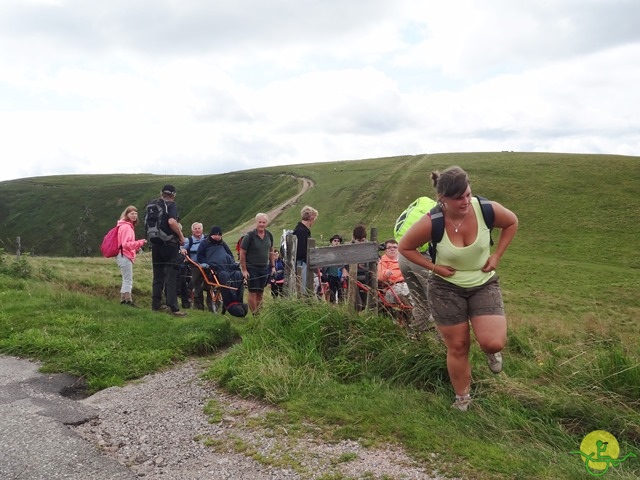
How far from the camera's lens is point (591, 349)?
727 cm

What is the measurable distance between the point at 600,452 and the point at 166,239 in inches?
331

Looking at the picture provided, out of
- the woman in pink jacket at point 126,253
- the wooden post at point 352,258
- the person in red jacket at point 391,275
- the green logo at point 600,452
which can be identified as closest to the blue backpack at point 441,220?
the green logo at point 600,452

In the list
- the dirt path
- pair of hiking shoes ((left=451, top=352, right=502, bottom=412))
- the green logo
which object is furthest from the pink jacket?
the dirt path

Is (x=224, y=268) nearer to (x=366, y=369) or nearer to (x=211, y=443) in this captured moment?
(x=366, y=369)

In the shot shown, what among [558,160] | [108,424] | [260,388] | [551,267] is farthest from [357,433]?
[558,160]

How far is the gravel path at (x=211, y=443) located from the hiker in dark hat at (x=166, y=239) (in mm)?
4511

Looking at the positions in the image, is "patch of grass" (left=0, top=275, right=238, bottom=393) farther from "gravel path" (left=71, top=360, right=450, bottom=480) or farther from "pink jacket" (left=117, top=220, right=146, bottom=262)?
"pink jacket" (left=117, top=220, right=146, bottom=262)

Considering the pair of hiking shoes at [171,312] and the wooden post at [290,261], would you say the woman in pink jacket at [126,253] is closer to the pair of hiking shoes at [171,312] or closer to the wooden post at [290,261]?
the pair of hiking shoes at [171,312]

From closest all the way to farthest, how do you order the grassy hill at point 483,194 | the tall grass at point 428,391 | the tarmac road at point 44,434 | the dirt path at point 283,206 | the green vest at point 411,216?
the tarmac road at point 44,434 < the tall grass at point 428,391 < the green vest at point 411,216 < the grassy hill at point 483,194 < the dirt path at point 283,206

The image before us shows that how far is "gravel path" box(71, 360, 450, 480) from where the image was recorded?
4.24 m

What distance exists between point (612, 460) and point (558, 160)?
3139 inches

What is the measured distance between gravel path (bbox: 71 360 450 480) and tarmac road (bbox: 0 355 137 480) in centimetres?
15

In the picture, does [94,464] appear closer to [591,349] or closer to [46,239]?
[591,349]

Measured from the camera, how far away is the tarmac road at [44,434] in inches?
172
